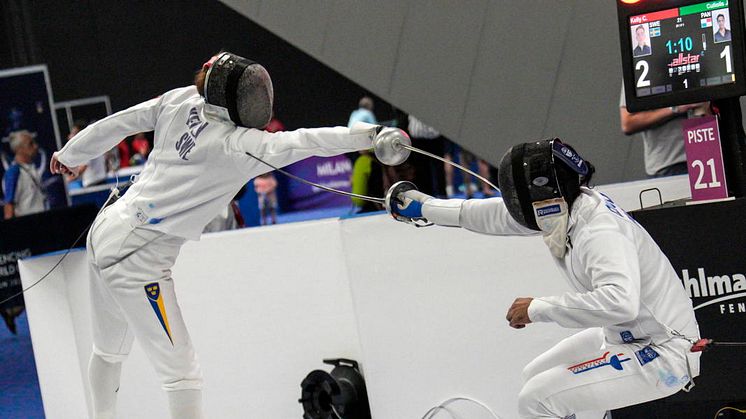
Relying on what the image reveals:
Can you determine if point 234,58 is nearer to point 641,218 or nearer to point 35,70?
point 641,218

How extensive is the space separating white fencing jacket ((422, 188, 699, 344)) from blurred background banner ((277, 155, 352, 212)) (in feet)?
32.6

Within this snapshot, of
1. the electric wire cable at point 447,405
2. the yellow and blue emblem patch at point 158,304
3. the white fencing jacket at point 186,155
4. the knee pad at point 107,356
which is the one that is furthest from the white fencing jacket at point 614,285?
the knee pad at point 107,356

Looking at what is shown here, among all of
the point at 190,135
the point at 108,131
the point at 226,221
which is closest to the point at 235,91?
the point at 190,135

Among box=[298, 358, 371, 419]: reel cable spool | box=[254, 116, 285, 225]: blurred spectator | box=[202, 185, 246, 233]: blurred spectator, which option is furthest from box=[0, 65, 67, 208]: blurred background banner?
box=[298, 358, 371, 419]: reel cable spool

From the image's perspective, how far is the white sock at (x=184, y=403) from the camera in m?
3.24

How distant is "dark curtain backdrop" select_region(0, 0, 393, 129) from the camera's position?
15258 mm

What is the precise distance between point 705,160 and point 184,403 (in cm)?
227

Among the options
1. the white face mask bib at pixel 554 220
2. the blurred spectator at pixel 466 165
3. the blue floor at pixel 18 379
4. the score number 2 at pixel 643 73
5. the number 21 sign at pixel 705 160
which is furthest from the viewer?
the blurred spectator at pixel 466 165

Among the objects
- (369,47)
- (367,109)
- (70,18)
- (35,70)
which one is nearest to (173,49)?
(70,18)

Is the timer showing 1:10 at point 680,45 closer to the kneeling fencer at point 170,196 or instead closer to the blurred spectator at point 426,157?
the kneeling fencer at point 170,196

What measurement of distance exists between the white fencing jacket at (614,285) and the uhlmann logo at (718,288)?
0.59 meters

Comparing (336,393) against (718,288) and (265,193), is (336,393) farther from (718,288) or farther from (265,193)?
(265,193)

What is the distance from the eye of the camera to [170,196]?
3145mm

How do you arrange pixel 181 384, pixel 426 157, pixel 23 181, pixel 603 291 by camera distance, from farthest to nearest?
pixel 23 181 → pixel 426 157 → pixel 181 384 → pixel 603 291
